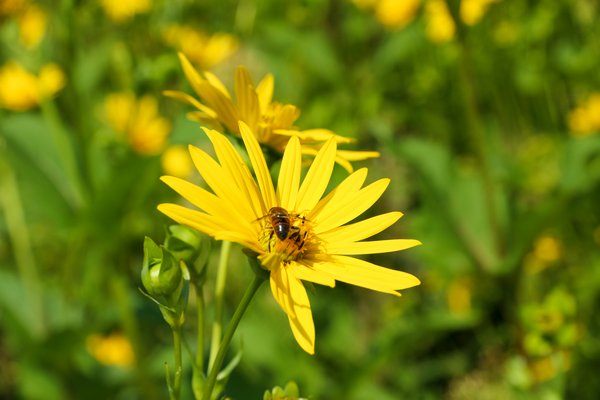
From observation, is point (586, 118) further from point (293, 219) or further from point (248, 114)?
point (293, 219)

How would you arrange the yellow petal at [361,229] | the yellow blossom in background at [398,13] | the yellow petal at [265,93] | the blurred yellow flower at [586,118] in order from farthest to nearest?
the yellow blossom in background at [398,13]
the blurred yellow flower at [586,118]
the yellow petal at [265,93]
the yellow petal at [361,229]

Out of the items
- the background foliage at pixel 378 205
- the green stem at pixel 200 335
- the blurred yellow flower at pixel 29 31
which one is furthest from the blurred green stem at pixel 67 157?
the green stem at pixel 200 335

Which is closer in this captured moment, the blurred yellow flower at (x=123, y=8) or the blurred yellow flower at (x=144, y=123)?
the blurred yellow flower at (x=123, y=8)

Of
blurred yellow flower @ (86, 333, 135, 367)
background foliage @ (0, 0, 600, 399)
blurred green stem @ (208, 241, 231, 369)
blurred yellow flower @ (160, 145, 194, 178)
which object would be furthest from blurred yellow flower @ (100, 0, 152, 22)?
blurred green stem @ (208, 241, 231, 369)

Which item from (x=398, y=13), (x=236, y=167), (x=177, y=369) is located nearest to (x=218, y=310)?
(x=177, y=369)

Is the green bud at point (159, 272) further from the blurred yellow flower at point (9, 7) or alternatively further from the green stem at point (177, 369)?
the blurred yellow flower at point (9, 7)

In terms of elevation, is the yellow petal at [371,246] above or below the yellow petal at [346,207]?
below

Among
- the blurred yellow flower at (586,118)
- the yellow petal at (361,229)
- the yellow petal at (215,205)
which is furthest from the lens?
the blurred yellow flower at (586,118)

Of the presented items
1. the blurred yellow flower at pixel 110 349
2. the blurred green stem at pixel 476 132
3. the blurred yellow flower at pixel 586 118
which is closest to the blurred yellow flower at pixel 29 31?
the blurred yellow flower at pixel 110 349

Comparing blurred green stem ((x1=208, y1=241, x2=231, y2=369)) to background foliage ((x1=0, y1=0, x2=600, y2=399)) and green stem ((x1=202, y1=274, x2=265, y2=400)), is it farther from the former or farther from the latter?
background foliage ((x1=0, y1=0, x2=600, y2=399))

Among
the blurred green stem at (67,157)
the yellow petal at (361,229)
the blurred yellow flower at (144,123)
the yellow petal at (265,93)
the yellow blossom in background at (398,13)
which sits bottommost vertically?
the yellow petal at (361,229)
